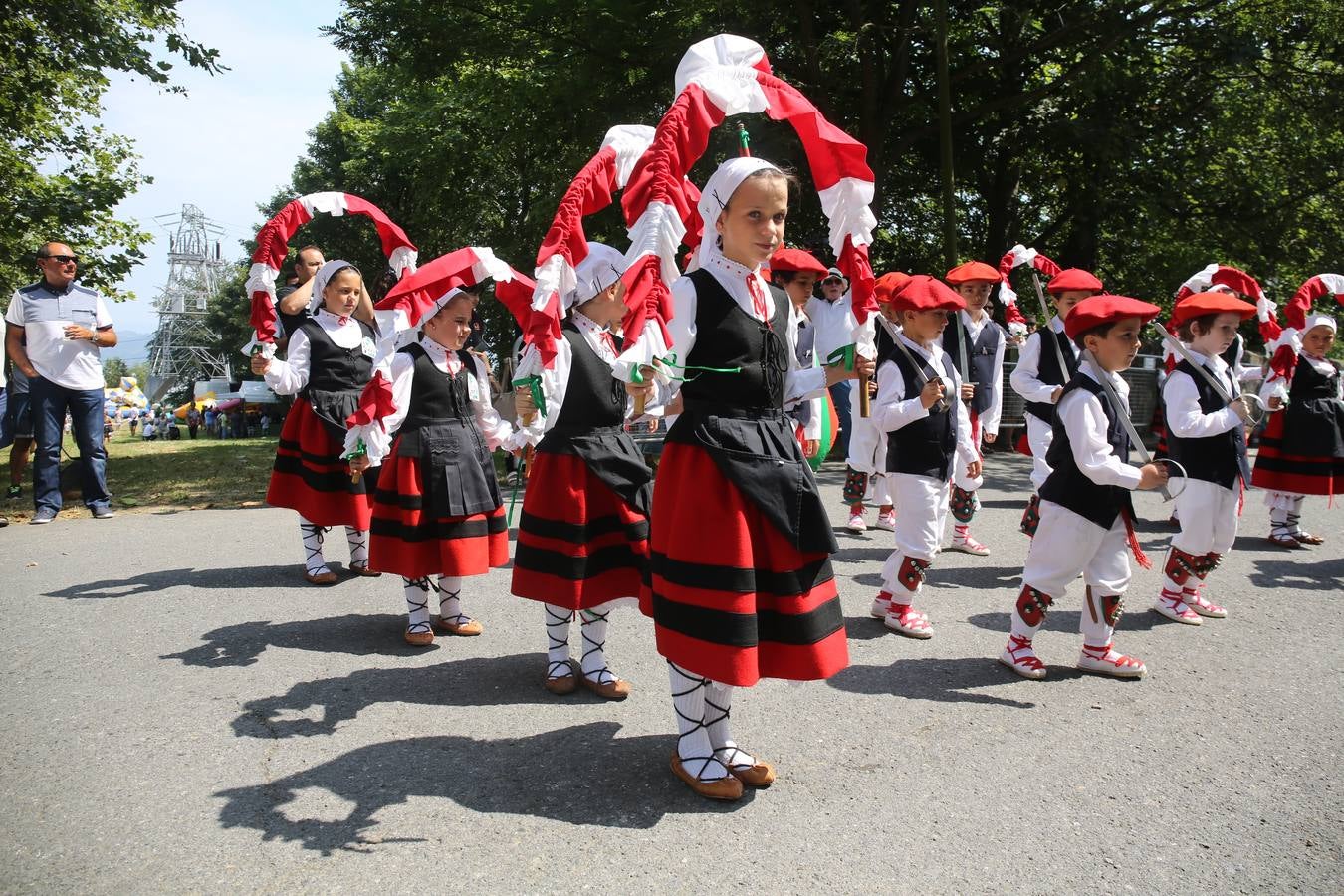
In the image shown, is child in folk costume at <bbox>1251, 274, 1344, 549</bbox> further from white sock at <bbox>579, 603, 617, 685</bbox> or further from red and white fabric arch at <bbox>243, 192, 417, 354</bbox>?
red and white fabric arch at <bbox>243, 192, 417, 354</bbox>

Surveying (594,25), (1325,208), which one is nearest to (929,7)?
(594,25)

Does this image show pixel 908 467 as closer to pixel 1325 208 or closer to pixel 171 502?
pixel 171 502

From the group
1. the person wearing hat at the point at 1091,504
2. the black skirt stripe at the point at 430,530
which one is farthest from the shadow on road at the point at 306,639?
the person wearing hat at the point at 1091,504

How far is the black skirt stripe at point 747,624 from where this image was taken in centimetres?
306

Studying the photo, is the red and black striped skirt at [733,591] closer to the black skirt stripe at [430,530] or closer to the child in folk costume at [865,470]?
the black skirt stripe at [430,530]

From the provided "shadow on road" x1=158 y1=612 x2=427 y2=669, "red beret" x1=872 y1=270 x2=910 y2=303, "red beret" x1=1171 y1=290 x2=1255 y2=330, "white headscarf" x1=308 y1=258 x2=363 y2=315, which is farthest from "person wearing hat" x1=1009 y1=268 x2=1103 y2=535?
"white headscarf" x1=308 y1=258 x2=363 y2=315

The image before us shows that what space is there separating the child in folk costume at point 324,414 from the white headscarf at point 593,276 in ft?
8.44

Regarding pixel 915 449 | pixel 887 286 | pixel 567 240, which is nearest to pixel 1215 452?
pixel 915 449

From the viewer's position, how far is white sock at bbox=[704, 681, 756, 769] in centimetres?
331

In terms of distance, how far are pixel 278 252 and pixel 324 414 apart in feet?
3.46

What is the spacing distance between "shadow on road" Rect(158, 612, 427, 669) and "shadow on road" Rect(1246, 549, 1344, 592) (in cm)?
547

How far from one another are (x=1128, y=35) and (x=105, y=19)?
13670 millimetres

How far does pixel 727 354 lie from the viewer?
3.22m

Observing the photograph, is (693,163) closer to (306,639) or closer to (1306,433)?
(306,639)
